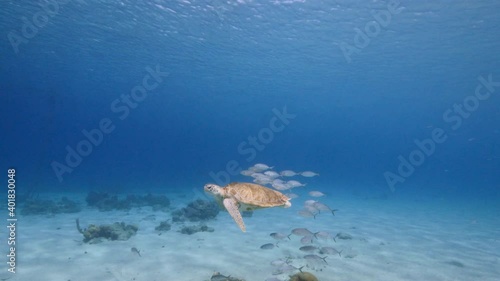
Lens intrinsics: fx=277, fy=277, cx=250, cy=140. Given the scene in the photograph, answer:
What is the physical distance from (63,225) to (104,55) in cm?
2143

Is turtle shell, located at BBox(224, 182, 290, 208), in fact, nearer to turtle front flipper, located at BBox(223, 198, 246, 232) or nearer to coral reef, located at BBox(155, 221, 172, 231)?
turtle front flipper, located at BBox(223, 198, 246, 232)

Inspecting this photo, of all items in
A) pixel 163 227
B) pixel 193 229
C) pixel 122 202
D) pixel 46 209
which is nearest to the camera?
pixel 193 229

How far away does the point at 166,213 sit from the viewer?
18.5 meters

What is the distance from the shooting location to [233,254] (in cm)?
1001

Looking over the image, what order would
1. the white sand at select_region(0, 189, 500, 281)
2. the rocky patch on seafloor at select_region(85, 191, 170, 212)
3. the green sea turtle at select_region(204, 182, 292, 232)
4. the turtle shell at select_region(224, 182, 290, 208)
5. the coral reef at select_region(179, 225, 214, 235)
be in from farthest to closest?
the rocky patch on seafloor at select_region(85, 191, 170, 212) < the coral reef at select_region(179, 225, 214, 235) < the white sand at select_region(0, 189, 500, 281) < the turtle shell at select_region(224, 182, 290, 208) < the green sea turtle at select_region(204, 182, 292, 232)

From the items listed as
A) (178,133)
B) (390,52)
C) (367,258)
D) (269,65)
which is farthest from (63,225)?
(178,133)

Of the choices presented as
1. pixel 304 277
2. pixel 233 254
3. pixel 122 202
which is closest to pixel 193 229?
pixel 233 254

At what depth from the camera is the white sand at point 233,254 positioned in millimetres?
8227

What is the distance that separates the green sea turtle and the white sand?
12.4ft

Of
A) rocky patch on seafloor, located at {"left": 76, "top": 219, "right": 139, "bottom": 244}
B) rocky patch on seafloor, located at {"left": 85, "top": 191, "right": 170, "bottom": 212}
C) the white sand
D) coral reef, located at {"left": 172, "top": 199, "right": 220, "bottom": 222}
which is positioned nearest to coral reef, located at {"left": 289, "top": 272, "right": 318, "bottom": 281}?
the white sand

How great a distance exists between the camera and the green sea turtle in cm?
488

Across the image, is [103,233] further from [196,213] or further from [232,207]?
[232,207]

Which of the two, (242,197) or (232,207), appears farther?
(242,197)

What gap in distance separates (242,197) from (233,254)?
19.3 feet
